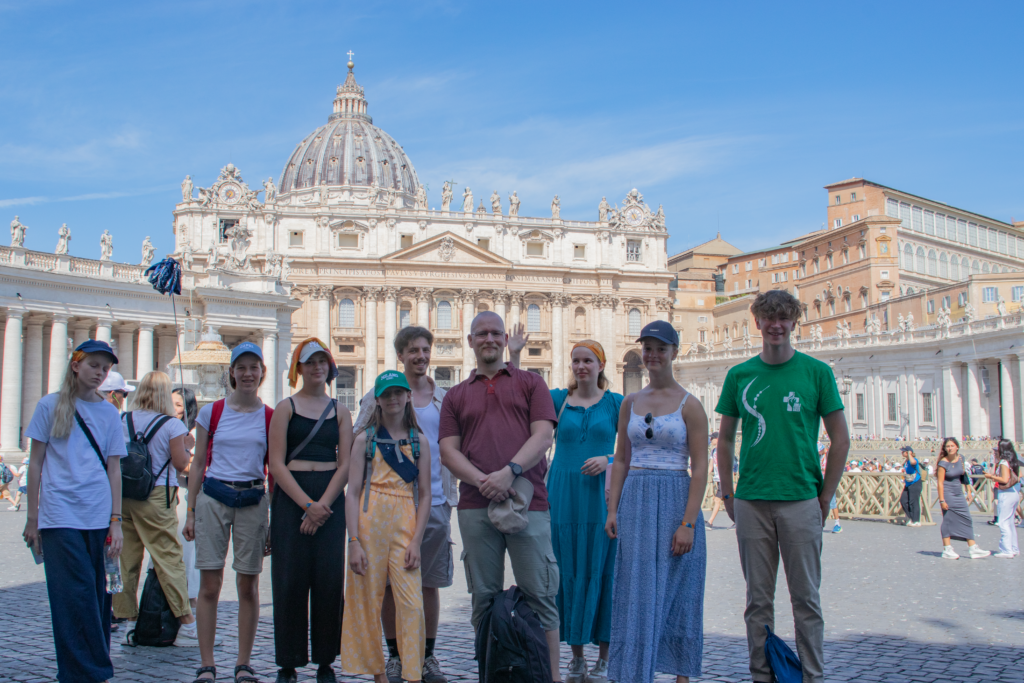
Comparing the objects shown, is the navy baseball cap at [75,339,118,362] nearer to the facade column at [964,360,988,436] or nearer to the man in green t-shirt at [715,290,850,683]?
the man in green t-shirt at [715,290,850,683]

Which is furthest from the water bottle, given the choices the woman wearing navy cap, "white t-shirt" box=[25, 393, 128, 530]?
the woman wearing navy cap

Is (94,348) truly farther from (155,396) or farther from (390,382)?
(390,382)

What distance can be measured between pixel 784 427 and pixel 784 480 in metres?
0.28

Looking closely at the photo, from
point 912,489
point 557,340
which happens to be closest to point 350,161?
point 557,340

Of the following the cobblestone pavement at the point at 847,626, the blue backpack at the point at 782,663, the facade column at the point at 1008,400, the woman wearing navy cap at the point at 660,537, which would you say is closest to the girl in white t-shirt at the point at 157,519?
the cobblestone pavement at the point at 847,626

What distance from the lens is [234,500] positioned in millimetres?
5223

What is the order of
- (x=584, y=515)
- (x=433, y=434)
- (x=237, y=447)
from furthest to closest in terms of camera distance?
(x=433, y=434), (x=584, y=515), (x=237, y=447)

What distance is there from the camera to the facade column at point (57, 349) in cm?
2794

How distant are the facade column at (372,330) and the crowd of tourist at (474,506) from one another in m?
50.4

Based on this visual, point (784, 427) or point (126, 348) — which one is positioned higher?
point (126, 348)

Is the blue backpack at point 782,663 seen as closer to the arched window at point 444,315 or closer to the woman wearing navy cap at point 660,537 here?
the woman wearing navy cap at point 660,537

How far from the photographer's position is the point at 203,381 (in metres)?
25.7

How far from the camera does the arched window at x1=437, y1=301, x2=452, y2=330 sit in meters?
58.3

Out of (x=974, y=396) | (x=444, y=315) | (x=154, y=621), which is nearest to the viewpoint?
(x=154, y=621)
